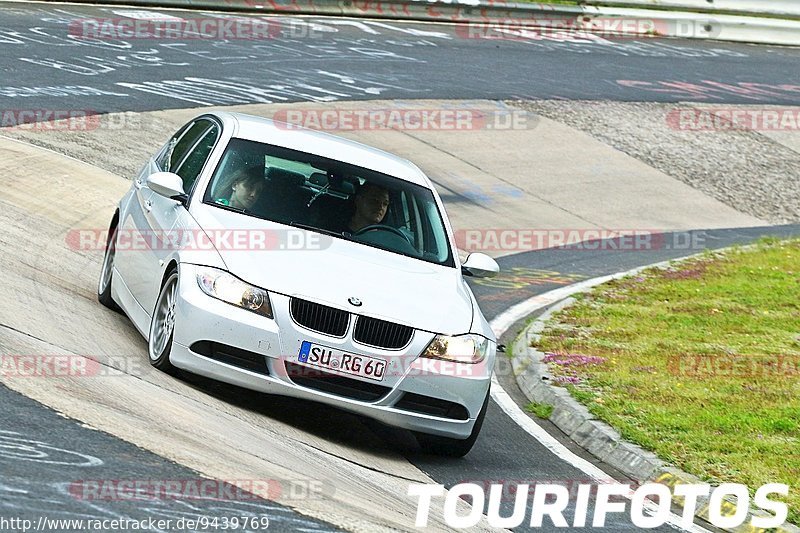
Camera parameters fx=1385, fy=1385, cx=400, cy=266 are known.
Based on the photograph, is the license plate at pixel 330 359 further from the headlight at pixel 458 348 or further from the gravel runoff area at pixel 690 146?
the gravel runoff area at pixel 690 146

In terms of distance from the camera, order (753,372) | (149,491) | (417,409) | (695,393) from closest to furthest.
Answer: (149,491) < (417,409) < (695,393) < (753,372)

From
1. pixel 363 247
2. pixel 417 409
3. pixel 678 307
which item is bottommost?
pixel 678 307

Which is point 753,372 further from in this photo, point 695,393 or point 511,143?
point 511,143

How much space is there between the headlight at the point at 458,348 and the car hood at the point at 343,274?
54mm

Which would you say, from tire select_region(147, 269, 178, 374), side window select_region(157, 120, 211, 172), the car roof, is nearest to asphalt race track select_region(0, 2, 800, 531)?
tire select_region(147, 269, 178, 374)

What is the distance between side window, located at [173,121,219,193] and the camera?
9.12m

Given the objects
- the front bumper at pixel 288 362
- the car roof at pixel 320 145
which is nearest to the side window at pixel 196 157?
the car roof at pixel 320 145

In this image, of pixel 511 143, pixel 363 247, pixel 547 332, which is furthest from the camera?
pixel 511 143

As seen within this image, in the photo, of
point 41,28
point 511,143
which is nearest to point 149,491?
point 511,143

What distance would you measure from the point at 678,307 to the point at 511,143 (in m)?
7.48

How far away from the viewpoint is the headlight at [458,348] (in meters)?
7.82

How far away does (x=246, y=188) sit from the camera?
29.0 feet

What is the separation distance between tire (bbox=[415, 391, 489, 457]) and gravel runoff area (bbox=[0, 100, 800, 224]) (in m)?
9.50

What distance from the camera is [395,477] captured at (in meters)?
7.47
